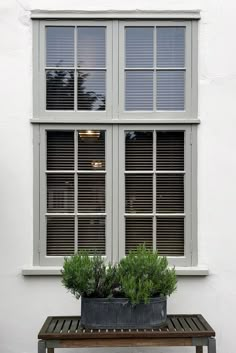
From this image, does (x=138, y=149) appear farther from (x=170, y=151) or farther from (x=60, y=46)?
(x=60, y=46)

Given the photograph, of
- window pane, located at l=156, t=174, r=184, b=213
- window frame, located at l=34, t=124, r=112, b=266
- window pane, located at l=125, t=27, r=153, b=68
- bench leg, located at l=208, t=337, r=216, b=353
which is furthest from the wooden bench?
window pane, located at l=125, t=27, r=153, b=68

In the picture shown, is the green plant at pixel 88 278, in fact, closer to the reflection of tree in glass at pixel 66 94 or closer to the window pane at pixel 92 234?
the window pane at pixel 92 234

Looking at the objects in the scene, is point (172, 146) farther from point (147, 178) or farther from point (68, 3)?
point (68, 3)

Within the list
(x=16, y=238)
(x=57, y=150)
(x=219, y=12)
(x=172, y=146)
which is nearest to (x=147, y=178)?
(x=172, y=146)

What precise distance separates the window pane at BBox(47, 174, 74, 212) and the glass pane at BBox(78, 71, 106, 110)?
0.58 m

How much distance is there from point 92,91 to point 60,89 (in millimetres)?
255

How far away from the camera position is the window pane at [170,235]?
14.9ft

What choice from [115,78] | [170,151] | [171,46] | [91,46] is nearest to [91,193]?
[170,151]

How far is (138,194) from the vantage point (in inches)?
180

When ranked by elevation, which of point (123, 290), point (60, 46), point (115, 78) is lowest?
point (123, 290)

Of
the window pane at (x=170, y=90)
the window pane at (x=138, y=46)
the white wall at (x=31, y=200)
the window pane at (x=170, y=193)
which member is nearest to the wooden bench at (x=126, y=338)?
the white wall at (x=31, y=200)

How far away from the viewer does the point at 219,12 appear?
4.52 metres

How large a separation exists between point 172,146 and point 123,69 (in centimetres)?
72

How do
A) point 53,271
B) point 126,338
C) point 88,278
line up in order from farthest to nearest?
1. point 53,271
2. point 88,278
3. point 126,338
